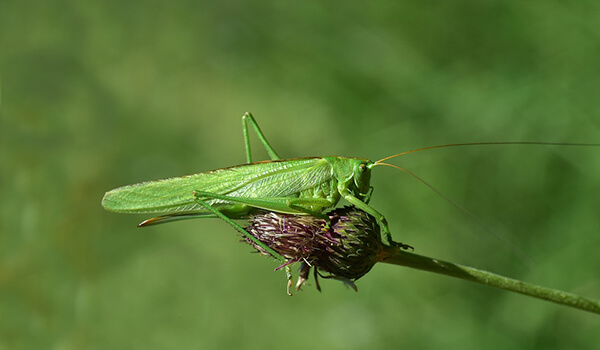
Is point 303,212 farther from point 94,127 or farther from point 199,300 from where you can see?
point 94,127

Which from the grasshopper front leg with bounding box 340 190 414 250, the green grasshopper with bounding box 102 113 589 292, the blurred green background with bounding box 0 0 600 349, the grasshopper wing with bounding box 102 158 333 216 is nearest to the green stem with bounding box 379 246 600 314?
the grasshopper front leg with bounding box 340 190 414 250

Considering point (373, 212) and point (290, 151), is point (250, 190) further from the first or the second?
point (290, 151)

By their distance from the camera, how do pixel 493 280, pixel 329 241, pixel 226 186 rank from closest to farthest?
pixel 493 280 < pixel 329 241 < pixel 226 186

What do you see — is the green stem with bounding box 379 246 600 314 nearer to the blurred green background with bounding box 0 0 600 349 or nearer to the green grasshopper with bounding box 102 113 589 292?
the green grasshopper with bounding box 102 113 589 292

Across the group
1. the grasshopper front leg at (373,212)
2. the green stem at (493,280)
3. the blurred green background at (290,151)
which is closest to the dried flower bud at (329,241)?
the grasshopper front leg at (373,212)

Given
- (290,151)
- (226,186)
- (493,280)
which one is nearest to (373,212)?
(493,280)

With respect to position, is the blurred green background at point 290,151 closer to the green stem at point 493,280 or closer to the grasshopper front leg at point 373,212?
the green stem at point 493,280

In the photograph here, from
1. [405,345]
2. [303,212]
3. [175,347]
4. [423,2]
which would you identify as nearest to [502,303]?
[405,345]
